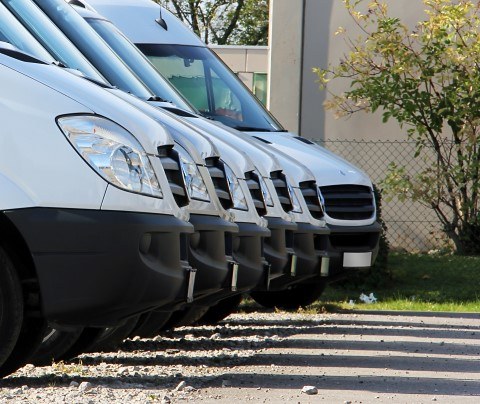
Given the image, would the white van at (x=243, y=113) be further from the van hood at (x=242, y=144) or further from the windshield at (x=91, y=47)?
the windshield at (x=91, y=47)

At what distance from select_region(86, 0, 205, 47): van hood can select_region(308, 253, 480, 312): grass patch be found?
2.61m

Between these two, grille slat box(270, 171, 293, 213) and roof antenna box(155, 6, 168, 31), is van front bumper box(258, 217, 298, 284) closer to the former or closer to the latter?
grille slat box(270, 171, 293, 213)

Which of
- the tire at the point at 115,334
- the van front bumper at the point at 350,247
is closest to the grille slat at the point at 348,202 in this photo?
the van front bumper at the point at 350,247

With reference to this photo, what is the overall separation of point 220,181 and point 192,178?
0.75 metres

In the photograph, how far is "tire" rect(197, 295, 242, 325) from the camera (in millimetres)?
9797

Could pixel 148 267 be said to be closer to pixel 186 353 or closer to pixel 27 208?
pixel 27 208

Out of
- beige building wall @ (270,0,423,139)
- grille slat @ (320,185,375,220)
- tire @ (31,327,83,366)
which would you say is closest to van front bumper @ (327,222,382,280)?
grille slat @ (320,185,375,220)

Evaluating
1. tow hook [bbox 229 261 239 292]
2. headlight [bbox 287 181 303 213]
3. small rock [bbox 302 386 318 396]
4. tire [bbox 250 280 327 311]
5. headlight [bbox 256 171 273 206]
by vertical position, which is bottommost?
tire [bbox 250 280 327 311]

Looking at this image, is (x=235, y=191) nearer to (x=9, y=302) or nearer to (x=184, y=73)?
(x=9, y=302)

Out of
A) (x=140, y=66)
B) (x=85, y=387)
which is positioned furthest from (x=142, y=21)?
(x=85, y=387)

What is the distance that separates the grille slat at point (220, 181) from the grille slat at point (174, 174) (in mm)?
920

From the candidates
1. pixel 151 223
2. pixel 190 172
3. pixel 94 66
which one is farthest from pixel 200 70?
pixel 151 223

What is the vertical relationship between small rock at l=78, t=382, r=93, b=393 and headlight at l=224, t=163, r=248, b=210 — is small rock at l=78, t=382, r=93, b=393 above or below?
below

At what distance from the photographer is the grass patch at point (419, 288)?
1274 cm
